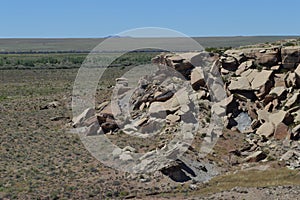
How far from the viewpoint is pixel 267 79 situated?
1189 inches

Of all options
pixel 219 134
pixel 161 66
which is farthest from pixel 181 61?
pixel 219 134

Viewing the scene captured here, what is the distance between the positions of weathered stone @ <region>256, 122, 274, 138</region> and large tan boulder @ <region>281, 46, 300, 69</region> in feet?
15.1

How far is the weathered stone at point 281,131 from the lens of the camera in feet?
88.5

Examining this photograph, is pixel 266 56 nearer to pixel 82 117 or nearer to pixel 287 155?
pixel 287 155

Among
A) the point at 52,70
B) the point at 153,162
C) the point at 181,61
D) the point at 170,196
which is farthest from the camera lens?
the point at 52,70

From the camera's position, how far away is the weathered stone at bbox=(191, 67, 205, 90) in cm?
3158

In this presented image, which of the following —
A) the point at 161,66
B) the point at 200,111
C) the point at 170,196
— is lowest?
the point at 170,196

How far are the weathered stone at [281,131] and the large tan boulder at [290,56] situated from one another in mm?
4785

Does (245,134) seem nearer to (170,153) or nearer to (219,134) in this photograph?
(219,134)

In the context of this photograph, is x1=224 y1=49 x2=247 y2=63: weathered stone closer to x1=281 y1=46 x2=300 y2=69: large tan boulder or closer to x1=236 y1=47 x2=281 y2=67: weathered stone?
x1=236 y1=47 x2=281 y2=67: weathered stone

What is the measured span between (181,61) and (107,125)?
7571mm

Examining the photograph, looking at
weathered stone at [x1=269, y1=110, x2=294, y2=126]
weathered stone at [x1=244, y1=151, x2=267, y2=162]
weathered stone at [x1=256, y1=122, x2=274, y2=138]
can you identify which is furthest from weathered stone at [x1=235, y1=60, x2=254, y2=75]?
weathered stone at [x1=244, y1=151, x2=267, y2=162]

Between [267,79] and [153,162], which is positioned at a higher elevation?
[267,79]

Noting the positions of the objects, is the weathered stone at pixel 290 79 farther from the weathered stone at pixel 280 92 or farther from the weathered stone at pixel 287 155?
the weathered stone at pixel 287 155
